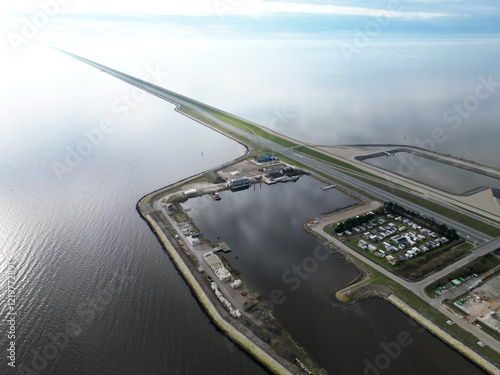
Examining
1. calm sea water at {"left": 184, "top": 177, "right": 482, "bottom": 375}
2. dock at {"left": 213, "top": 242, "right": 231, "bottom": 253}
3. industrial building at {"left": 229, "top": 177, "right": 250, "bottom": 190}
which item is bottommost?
calm sea water at {"left": 184, "top": 177, "right": 482, "bottom": 375}

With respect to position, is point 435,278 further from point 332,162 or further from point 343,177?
point 332,162

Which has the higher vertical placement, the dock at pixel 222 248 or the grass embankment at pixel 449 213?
the dock at pixel 222 248

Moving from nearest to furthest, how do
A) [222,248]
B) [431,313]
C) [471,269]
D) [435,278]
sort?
[431,313] → [435,278] → [471,269] → [222,248]

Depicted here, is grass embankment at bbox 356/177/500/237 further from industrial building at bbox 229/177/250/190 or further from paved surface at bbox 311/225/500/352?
industrial building at bbox 229/177/250/190

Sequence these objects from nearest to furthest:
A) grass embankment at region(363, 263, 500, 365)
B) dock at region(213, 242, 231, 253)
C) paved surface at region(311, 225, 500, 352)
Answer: grass embankment at region(363, 263, 500, 365) < paved surface at region(311, 225, 500, 352) < dock at region(213, 242, 231, 253)

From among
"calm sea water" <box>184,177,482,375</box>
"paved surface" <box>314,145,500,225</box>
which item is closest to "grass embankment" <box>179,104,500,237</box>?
"paved surface" <box>314,145,500,225</box>

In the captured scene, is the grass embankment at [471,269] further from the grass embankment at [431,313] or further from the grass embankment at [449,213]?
the grass embankment at [449,213]

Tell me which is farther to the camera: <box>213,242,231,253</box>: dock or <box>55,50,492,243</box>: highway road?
<box>55,50,492,243</box>: highway road

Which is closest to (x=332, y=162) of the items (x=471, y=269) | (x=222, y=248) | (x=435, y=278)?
(x=471, y=269)

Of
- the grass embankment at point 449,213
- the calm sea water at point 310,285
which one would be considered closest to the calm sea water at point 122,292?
the calm sea water at point 310,285

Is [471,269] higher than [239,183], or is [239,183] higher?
[239,183]

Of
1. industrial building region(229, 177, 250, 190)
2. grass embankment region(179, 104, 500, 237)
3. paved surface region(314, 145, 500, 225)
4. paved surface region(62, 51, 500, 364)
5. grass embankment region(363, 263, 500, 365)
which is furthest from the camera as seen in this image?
industrial building region(229, 177, 250, 190)

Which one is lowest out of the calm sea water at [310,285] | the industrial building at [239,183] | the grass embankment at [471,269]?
the grass embankment at [471,269]
